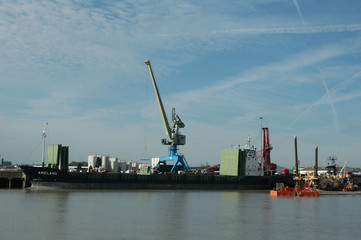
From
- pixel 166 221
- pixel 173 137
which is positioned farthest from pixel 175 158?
pixel 166 221

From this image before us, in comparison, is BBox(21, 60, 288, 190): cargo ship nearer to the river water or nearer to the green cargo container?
the green cargo container

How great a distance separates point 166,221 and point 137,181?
35.6 m

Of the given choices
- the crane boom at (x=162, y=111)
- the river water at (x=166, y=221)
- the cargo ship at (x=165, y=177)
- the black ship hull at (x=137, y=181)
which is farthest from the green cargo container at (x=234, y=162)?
the river water at (x=166, y=221)

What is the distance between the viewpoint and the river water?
87.3 feet

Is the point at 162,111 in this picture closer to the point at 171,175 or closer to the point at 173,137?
the point at 173,137

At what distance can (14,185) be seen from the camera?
2771 inches

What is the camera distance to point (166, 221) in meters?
31.8

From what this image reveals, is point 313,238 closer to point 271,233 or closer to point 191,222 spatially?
point 271,233

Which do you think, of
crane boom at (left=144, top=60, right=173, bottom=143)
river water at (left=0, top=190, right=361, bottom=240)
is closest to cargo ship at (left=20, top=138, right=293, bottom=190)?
crane boom at (left=144, top=60, right=173, bottom=143)

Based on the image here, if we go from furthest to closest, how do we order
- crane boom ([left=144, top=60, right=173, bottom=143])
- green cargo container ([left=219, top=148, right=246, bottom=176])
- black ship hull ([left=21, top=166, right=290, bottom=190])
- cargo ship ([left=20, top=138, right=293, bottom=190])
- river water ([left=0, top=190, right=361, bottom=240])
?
crane boom ([left=144, top=60, right=173, bottom=143]), green cargo container ([left=219, top=148, right=246, bottom=176]), cargo ship ([left=20, top=138, right=293, bottom=190]), black ship hull ([left=21, top=166, right=290, bottom=190]), river water ([left=0, top=190, right=361, bottom=240])

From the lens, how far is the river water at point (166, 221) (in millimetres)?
26609

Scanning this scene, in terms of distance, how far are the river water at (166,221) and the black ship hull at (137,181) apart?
53.8 ft

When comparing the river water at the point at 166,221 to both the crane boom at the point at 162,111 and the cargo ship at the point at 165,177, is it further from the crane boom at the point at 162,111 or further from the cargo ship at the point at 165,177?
the crane boom at the point at 162,111

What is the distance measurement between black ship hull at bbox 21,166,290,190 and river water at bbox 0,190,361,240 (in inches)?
646
